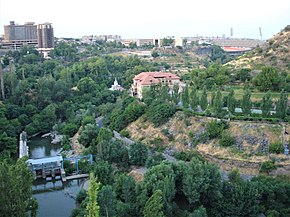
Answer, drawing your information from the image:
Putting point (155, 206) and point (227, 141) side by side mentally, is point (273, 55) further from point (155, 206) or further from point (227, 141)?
point (155, 206)

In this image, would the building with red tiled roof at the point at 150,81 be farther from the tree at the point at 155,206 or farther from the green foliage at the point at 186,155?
the tree at the point at 155,206

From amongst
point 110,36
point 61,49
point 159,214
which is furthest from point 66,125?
point 110,36

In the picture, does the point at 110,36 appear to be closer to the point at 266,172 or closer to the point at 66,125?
the point at 66,125

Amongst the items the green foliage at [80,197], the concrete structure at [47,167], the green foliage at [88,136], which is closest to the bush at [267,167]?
the green foliage at [80,197]

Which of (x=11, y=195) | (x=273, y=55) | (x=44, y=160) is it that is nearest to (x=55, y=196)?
(x=44, y=160)

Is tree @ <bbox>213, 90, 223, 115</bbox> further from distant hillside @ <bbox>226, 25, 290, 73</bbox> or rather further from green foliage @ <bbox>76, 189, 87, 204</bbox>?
distant hillside @ <bbox>226, 25, 290, 73</bbox>
